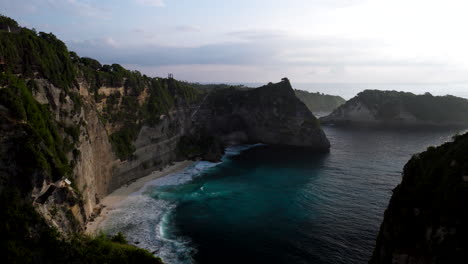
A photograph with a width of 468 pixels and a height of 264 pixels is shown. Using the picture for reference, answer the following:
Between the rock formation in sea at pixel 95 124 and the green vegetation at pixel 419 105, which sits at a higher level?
the green vegetation at pixel 419 105

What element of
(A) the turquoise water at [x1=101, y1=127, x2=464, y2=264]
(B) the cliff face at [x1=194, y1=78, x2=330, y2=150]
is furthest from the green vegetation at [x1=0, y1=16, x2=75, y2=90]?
(B) the cliff face at [x1=194, y1=78, x2=330, y2=150]

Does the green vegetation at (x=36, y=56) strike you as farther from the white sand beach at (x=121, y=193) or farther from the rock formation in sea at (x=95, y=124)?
the white sand beach at (x=121, y=193)

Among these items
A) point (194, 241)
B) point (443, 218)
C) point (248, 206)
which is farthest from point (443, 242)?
point (248, 206)

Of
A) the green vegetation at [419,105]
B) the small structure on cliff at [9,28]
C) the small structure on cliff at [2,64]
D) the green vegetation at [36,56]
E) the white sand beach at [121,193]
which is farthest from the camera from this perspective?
the green vegetation at [419,105]

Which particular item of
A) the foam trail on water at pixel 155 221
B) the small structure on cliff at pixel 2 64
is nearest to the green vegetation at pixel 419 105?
the foam trail on water at pixel 155 221

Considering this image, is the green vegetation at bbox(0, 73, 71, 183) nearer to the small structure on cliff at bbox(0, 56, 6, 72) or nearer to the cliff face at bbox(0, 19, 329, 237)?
the cliff face at bbox(0, 19, 329, 237)

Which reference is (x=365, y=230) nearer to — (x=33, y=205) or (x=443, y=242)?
(x=443, y=242)

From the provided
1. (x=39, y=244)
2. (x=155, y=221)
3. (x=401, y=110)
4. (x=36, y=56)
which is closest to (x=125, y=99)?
(x=36, y=56)

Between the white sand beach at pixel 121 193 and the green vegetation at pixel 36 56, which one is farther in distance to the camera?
the white sand beach at pixel 121 193

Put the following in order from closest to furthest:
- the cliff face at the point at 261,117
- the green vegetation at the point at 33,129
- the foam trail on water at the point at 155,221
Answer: the green vegetation at the point at 33,129 → the foam trail on water at the point at 155,221 → the cliff face at the point at 261,117
